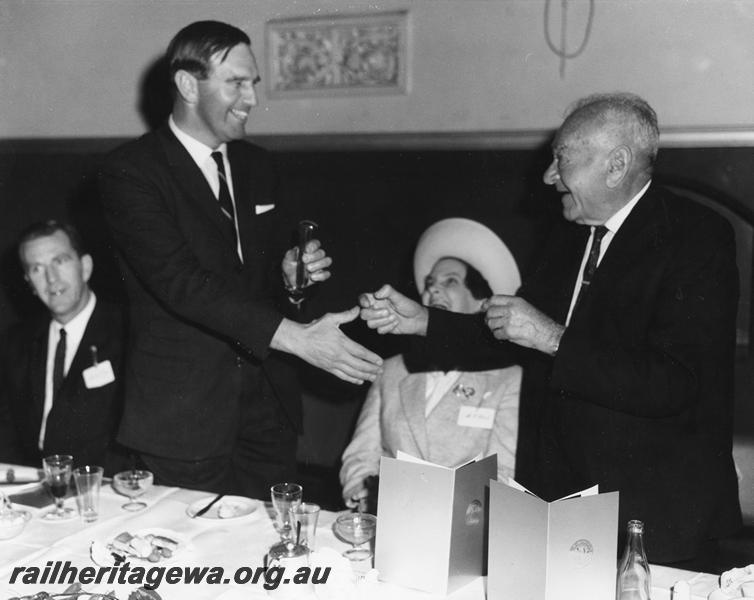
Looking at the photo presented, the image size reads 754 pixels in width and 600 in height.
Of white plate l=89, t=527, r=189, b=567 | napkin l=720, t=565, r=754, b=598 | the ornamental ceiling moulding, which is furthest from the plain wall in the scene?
white plate l=89, t=527, r=189, b=567

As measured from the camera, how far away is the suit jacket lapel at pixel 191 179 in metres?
2.57

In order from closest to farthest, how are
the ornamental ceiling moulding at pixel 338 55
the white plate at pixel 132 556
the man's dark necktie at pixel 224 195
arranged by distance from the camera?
the white plate at pixel 132 556
the man's dark necktie at pixel 224 195
the ornamental ceiling moulding at pixel 338 55

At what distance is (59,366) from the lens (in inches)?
133

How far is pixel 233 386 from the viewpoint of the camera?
2.66m

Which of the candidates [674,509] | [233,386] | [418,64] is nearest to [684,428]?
[674,509]

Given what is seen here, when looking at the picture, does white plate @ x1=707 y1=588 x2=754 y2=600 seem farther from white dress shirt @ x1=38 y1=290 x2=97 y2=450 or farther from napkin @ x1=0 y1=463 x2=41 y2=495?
white dress shirt @ x1=38 y1=290 x2=97 y2=450

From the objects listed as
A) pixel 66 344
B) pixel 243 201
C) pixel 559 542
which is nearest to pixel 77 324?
pixel 66 344

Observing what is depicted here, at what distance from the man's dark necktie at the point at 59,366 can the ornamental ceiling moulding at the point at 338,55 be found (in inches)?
59.0

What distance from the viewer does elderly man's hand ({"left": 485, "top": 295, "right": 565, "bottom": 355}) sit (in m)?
2.13

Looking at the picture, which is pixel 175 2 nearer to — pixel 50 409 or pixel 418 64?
pixel 418 64

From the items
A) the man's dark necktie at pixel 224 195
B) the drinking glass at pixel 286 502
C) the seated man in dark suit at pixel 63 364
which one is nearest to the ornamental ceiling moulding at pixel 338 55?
the man's dark necktie at pixel 224 195

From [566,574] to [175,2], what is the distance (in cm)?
345

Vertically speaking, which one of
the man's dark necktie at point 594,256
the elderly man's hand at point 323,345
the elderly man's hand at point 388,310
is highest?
the man's dark necktie at point 594,256

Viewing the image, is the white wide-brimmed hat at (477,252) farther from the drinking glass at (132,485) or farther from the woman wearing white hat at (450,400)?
the drinking glass at (132,485)
